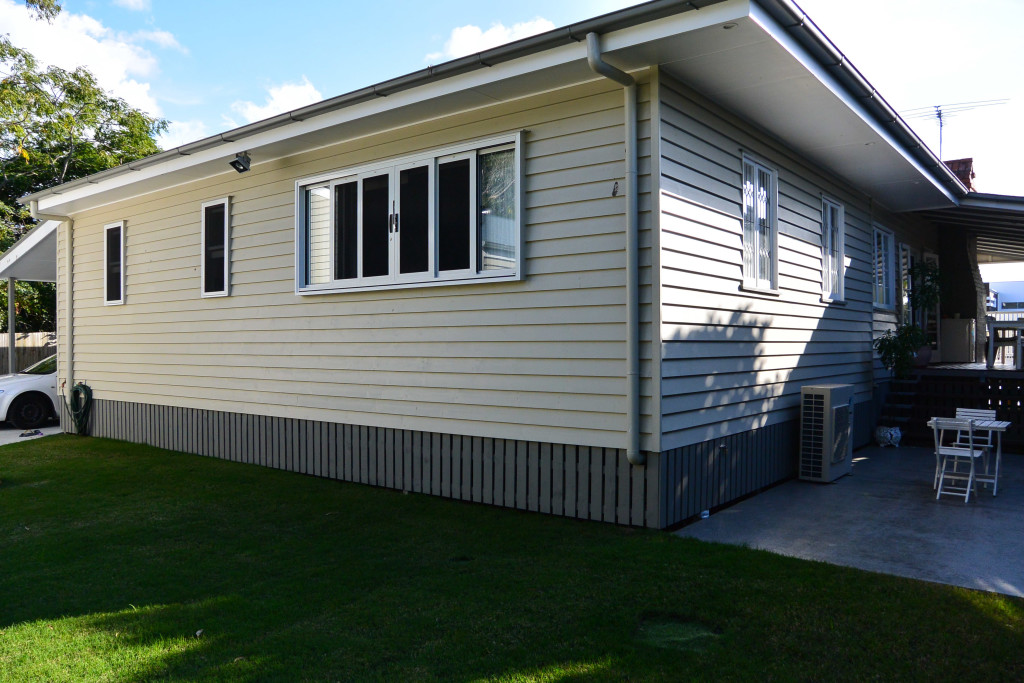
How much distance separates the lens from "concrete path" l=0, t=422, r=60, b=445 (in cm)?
1107

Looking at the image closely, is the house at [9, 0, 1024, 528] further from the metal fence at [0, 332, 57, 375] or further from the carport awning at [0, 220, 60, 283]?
the metal fence at [0, 332, 57, 375]

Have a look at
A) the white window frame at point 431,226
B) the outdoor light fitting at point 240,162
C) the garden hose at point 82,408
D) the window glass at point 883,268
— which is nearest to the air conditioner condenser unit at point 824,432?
the white window frame at point 431,226

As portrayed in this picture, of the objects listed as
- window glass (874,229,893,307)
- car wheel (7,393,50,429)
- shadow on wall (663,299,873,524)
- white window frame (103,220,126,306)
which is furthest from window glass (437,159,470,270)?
car wheel (7,393,50,429)

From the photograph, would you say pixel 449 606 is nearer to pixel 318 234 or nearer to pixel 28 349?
pixel 318 234

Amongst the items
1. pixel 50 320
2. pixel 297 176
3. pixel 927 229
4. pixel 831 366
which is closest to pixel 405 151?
pixel 297 176

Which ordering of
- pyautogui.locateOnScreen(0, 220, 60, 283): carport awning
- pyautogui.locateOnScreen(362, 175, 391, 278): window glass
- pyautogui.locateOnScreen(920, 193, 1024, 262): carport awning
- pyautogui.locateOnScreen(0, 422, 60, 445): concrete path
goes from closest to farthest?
pyautogui.locateOnScreen(362, 175, 391, 278): window glass
pyautogui.locateOnScreen(920, 193, 1024, 262): carport awning
pyautogui.locateOnScreen(0, 422, 60, 445): concrete path
pyautogui.locateOnScreen(0, 220, 60, 283): carport awning

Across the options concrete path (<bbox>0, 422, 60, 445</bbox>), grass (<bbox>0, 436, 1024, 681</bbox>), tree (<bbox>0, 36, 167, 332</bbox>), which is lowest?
concrete path (<bbox>0, 422, 60, 445</bbox>)

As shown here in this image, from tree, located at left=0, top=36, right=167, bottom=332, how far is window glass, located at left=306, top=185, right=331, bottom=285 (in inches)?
469

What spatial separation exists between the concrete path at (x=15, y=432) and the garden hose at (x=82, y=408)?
1.91ft

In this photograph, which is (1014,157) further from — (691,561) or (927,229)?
(691,561)

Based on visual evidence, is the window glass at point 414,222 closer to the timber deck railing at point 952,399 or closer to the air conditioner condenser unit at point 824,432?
the air conditioner condenser unit at point 824,432

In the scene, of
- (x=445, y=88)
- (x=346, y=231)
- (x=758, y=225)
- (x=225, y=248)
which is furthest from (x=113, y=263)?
(x=758, y=225)

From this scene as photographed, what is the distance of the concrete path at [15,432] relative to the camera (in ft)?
36.3

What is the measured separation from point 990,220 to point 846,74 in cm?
771
